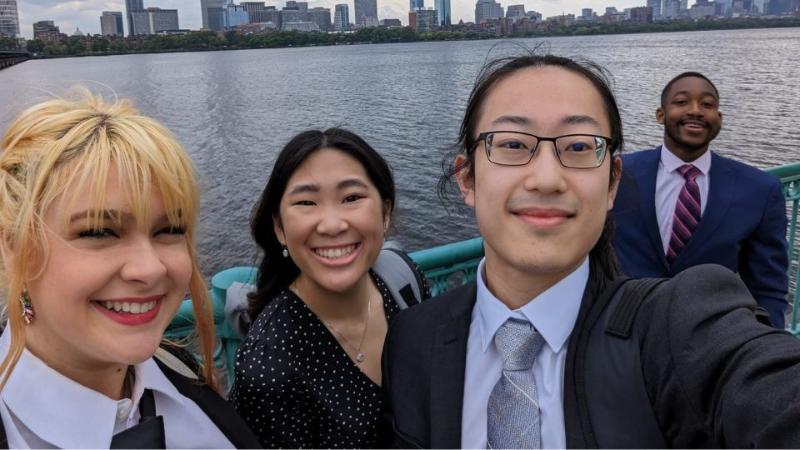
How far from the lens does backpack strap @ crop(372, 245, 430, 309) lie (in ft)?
9.78

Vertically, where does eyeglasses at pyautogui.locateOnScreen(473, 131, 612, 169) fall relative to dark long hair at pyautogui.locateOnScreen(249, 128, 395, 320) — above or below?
above

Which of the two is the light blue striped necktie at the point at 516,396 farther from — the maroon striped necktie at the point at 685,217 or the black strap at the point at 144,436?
the maroon striped necktie at the point at 685,217

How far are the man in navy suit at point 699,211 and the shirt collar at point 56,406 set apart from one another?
2.54 meters

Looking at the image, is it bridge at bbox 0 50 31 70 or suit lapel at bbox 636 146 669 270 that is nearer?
suit lapel at bbox 636 146 669 270

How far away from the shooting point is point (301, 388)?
2393 millimetres

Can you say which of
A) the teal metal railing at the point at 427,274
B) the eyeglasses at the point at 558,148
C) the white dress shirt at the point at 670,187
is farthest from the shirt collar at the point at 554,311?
the white dress shirt at the point at 670,187

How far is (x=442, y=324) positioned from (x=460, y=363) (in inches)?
5.6

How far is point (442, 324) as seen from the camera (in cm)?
195

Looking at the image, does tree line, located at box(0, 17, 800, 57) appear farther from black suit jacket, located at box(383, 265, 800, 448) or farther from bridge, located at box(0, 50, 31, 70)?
black suit jacket, located at box(383, 265, 800, 448)

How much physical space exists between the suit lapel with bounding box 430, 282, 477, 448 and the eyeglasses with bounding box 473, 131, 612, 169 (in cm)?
47

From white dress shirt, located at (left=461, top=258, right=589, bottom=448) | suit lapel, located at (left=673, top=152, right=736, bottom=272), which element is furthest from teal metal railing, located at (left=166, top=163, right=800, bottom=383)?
white dress shirt, located at (left=461, top=258, right=589, bottom=448)

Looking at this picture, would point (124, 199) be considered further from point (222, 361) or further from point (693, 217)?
point (693, 217)

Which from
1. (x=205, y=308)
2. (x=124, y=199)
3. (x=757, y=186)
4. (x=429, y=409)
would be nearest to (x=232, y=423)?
(x=205, y=308)

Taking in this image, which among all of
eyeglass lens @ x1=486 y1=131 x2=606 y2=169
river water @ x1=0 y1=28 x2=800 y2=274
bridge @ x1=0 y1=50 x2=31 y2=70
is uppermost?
bridge @ x1=0 y1=50 x2=31 y2=70
